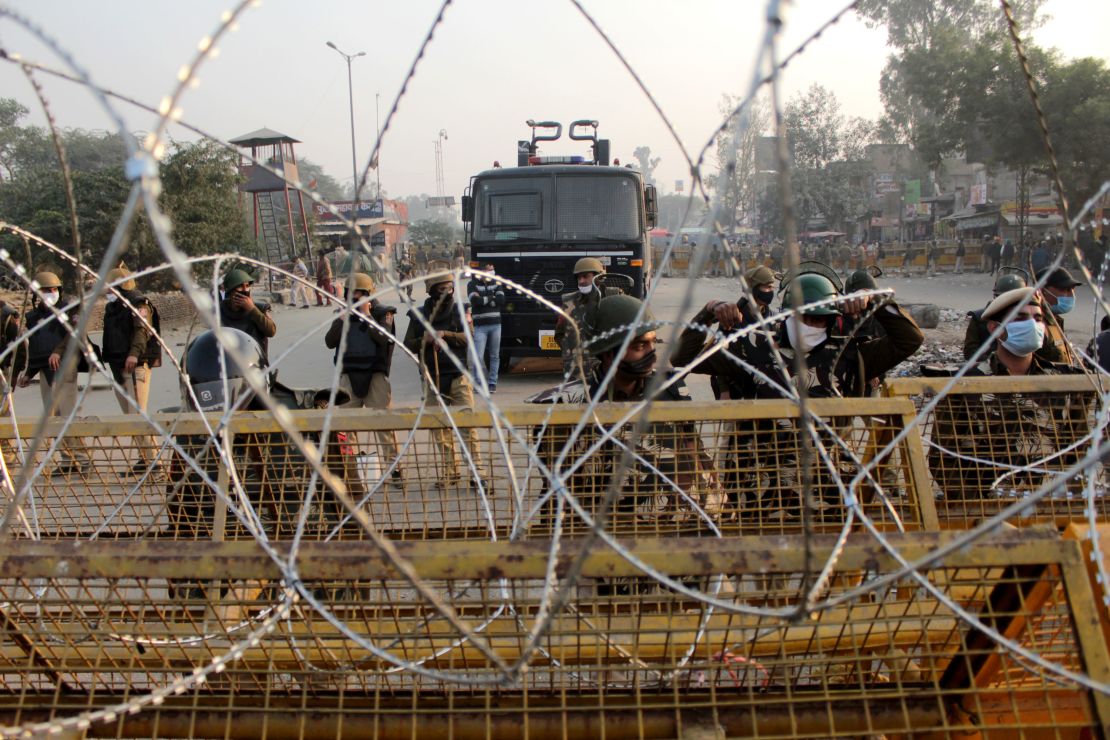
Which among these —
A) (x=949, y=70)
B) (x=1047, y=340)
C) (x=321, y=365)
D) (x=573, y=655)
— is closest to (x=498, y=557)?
(x=573, y=655)

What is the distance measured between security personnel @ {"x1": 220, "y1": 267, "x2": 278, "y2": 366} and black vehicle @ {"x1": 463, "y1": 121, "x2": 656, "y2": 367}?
16.0ft

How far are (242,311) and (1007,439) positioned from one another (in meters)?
4.86

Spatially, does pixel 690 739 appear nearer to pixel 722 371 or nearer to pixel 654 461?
pixel 654 461

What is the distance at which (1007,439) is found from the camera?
3684 millimetres

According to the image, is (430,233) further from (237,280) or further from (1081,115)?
(237,280)

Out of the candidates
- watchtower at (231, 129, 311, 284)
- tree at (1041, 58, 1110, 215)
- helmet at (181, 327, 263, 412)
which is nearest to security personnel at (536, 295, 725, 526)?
helmet at (181, 327, 263, 412)

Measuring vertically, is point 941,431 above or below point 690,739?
above

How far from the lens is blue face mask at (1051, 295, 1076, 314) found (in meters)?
4.89

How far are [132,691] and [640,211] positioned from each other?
9.19 metres

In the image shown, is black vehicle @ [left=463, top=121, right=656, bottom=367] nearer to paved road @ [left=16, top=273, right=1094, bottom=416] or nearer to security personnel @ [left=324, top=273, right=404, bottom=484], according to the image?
paved road @ [left=16, top=273, right=1094, bottom=416]

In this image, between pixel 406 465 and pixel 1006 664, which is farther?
pixel 406 465

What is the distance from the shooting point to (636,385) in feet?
12.5

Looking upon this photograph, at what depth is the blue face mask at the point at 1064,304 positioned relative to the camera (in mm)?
4895

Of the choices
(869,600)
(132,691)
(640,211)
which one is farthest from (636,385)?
(640,211)
